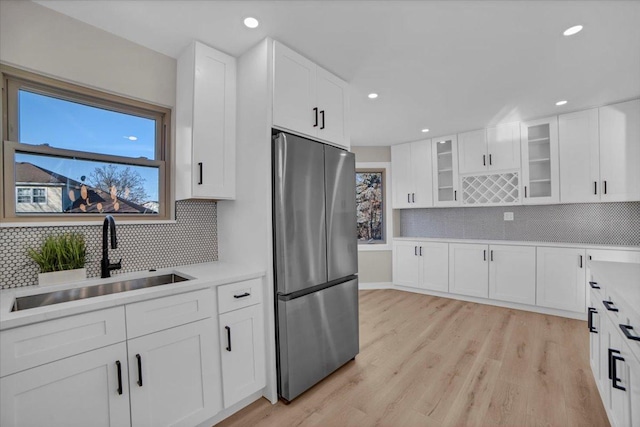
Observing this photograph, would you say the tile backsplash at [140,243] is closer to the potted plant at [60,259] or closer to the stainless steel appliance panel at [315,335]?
the potted plant at [60,259]

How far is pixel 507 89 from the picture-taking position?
2.79 meters

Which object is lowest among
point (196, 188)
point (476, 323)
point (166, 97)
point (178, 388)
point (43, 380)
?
point (476, 323)

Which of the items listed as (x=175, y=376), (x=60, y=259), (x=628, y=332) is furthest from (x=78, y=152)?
(x=628, y=332)

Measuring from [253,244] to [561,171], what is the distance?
3.84 meters

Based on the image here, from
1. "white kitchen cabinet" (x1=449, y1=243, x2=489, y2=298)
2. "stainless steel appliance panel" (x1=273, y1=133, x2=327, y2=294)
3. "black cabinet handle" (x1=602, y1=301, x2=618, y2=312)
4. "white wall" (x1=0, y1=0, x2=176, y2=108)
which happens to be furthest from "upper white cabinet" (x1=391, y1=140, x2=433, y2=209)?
"white wall" (x1=0, y1=0, x2=176, y2=108)

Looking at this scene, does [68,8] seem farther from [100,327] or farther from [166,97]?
[100,327]

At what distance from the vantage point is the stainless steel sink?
1.47 metres

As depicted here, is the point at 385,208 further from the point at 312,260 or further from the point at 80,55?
the point at 80,55

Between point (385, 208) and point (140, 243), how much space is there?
3861 millimetres

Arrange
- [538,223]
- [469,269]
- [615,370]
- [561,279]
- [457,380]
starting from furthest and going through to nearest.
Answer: [469,269] → [538,223] → [561,279] → [457,380] → [615,370]

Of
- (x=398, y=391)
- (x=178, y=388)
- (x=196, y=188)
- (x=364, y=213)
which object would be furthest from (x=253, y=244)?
(x=364, y=213)

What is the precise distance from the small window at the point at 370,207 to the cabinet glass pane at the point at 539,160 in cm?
216

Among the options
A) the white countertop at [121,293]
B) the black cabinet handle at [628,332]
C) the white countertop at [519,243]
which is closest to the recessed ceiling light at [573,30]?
the black cabinet handle at [628,332]

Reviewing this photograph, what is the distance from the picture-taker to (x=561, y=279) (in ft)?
11.1
